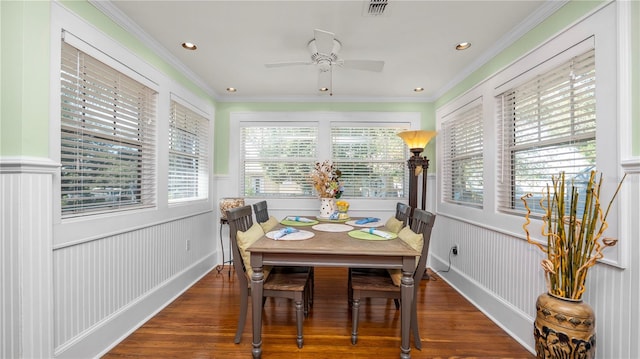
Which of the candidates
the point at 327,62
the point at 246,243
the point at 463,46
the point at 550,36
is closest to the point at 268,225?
the point at 246,243

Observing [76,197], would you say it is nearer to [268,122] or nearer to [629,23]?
[268,122]

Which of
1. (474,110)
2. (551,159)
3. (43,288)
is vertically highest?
(474,110)

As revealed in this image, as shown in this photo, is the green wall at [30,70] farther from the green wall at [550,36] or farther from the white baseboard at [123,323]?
the white baseboard at [123,323]

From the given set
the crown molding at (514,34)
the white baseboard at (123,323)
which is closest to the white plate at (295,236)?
the white baseboard at (123,323)

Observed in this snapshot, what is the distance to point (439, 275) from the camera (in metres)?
3.35

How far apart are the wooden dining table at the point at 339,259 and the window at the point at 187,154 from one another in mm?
1618

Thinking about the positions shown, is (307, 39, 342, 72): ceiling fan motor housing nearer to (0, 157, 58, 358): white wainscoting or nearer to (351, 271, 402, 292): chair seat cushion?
(351, 271, 402, 292): chair seat cushion

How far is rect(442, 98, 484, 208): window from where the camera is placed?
8.89 feet

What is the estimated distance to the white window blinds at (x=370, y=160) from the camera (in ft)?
12.4

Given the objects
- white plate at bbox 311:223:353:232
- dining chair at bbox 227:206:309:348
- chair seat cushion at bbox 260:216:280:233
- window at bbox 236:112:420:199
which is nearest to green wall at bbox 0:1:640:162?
dining chair at bbox 227:206:309:348

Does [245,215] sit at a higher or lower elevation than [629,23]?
lower

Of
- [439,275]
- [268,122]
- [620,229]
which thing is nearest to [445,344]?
[620,229]

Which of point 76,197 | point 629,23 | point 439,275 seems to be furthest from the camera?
A: point 439,275

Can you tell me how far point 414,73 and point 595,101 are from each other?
169cm
